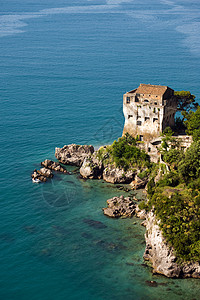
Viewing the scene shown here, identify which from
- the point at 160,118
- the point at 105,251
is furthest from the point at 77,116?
the point at 105,251

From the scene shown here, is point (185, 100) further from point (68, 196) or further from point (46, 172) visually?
point (46, 172)

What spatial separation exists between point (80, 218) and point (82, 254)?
33.3 ft

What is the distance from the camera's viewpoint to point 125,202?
237ft

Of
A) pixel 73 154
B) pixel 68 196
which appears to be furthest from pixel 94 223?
pixel 73 154

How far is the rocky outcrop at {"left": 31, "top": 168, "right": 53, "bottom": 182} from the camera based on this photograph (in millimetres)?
83012

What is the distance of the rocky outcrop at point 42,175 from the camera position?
3268 inches

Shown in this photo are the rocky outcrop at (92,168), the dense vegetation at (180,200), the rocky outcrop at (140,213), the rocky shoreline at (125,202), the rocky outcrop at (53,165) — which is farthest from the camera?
the rocky outcrop at (53,165)

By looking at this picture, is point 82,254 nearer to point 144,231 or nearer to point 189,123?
point 144,231

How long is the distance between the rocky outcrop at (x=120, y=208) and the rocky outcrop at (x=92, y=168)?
11.1m

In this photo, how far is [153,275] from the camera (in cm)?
5612

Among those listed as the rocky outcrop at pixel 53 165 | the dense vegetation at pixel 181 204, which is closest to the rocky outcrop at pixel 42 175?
the rocky outcrop at pixel 53 165

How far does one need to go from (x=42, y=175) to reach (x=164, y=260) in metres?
36.2

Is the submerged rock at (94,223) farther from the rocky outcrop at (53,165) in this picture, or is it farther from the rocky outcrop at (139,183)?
the rocky outcrop at (53,165)

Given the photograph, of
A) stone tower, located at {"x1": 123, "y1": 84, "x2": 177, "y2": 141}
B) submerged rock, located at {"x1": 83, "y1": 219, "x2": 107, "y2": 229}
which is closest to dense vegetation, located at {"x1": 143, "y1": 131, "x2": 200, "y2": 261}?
submerged rock, located at {"x1": 83, "y1": 219, "x2": 107, "y2": 229}
